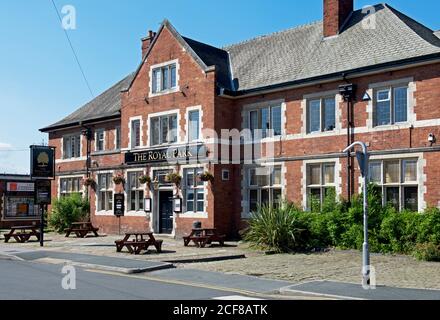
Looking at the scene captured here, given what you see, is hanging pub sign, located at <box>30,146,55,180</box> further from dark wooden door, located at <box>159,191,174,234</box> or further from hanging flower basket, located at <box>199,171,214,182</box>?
hanging flower basket, located at <box>199,171,214,182</box>

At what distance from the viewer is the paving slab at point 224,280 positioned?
41.4 ft

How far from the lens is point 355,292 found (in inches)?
447

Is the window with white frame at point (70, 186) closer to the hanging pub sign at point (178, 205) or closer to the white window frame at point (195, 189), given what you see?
the hanging pub sign at point (178, 205)

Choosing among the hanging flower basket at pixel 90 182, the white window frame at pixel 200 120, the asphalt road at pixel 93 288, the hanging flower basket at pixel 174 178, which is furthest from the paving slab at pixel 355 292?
the hanging flower basket at pixel 90 182

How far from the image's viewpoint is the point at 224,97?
25.4 meters

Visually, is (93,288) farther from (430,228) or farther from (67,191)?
(67,191)

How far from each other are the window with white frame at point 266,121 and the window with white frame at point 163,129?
4208 millimetres

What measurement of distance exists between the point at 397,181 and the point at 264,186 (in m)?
6.36

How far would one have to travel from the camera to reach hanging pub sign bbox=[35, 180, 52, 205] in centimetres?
2434

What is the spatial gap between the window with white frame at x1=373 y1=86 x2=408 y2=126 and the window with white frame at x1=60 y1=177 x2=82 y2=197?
20.7 meters

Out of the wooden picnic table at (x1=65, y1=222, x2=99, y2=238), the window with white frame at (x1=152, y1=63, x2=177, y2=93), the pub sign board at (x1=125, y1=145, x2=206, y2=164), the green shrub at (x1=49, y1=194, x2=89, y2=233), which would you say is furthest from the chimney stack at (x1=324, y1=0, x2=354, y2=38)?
the green shrub at (x1=49, y1=194, x2=89, y2=233)
